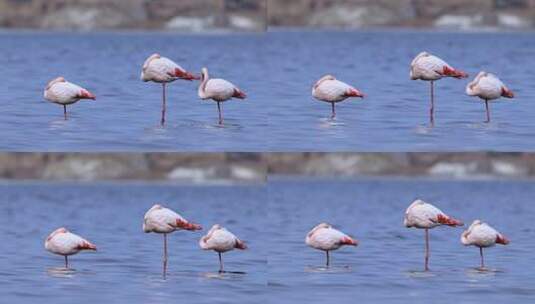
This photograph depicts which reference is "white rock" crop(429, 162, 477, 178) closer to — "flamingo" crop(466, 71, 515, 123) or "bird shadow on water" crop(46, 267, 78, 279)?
"flamingo" crop(466, 71, 515, 123)

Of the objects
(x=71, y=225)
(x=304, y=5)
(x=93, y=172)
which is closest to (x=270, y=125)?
(x=304, y=5)

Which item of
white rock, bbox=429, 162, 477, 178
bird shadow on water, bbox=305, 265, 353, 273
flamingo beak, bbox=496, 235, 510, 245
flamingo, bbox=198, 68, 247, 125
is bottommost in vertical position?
bird shadow on water, bbox=305, 265, 353, 273

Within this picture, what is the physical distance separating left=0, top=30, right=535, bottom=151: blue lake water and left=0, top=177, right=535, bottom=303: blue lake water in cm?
57

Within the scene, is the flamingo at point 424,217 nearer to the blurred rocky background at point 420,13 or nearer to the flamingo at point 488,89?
the flamingo at point 488,89

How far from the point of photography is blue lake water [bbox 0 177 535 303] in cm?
841

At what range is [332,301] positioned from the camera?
8.26 meters

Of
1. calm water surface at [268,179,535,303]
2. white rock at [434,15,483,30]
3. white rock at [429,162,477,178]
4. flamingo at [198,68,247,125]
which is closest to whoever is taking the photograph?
calm water surface at [268,179,535,303]

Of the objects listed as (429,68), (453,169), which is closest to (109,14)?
(453,169)

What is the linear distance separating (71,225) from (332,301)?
10.6ft

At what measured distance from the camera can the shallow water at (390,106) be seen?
8.91 m

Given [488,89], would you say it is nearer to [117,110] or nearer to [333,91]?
[333,91]

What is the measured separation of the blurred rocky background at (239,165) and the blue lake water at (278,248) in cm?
24

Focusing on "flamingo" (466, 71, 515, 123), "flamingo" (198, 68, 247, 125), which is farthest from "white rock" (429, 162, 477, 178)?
"flamingo" (198, 68, 247, 125)

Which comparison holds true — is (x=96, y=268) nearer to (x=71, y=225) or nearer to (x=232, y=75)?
(x=71, y=225)
